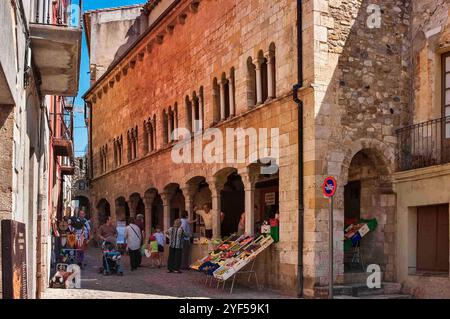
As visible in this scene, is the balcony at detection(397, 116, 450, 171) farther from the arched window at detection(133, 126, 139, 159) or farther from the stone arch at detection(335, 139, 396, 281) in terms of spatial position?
the arched window at detection(133, 126, 139, 159)

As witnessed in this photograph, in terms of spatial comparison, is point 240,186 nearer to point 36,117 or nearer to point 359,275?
point 359,275

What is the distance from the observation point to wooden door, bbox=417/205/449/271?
12312 millimetres

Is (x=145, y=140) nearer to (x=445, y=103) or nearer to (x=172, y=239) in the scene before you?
(x=172, y=239)

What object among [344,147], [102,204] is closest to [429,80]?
[344,147]

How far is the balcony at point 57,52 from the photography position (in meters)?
8.18

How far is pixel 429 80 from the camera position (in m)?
13.4

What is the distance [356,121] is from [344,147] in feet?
2.20

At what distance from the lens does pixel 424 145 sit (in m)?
13.2

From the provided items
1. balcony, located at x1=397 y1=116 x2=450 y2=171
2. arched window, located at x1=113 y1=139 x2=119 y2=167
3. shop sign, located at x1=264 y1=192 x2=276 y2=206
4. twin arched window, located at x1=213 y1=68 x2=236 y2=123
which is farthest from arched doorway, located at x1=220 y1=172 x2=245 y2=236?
arched window, located at x1=113 y1=139 x2=119 y2=167

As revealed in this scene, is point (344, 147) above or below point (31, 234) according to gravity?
above

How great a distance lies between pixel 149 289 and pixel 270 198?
5.82 m

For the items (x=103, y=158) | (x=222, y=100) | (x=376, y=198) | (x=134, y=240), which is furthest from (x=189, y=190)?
(x=103, y=158)

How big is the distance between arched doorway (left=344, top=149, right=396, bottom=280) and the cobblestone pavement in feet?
6.75
